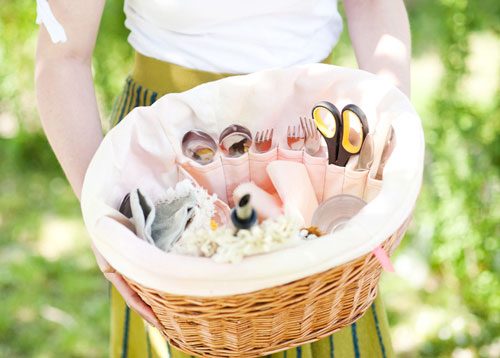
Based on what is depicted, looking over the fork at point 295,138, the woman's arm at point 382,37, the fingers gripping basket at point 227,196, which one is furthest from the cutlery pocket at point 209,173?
the woman's arm at point 382,37

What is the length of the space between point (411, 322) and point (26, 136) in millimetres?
1850

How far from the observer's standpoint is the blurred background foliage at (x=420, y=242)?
86.3 inches

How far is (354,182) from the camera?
1.04 m

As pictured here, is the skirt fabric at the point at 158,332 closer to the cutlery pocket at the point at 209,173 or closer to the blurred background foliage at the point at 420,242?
the cutlery pocket at the point at 209,173

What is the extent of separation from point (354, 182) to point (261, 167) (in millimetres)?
154

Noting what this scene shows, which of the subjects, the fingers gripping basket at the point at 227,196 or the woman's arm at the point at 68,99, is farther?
the woman's arm at the point at 68,99

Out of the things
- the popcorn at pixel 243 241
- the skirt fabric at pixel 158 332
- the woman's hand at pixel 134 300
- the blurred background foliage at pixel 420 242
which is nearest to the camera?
the popcorn at pixel 243 241

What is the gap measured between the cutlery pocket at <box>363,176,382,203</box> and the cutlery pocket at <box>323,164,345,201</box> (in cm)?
4

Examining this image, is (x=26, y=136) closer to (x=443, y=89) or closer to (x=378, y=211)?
(x=443, y=89)

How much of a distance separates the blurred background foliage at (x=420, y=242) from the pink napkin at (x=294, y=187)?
1.23 m

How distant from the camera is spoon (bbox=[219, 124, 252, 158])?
109cm

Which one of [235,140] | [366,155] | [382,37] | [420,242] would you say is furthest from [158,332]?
[420,242]

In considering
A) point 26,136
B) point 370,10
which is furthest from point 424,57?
point 370,10

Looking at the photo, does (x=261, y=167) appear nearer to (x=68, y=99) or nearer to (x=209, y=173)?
(x=209, y=173)
